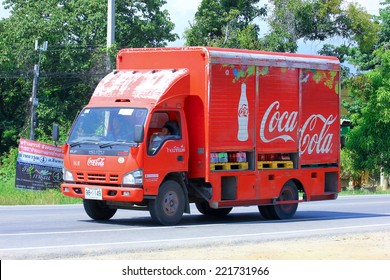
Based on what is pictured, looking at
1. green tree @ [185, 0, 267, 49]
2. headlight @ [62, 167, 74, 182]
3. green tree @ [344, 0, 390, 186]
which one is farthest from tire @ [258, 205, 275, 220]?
green tree @ [185, 0, 267, 49]

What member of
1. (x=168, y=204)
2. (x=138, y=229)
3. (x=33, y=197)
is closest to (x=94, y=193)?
(x=138, y=229)

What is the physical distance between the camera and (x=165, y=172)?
18000 millimetres

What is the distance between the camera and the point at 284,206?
2098 cm

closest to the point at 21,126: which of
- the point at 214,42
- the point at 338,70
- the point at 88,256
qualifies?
the point at 214,42

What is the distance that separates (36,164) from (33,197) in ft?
8.70

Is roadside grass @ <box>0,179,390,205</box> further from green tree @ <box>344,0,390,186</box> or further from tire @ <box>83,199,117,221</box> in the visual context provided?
green tree @ <box>344,0,390,186</box>

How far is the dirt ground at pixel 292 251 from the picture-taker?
13320mm

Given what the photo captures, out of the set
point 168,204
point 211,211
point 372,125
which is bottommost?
point 211,211

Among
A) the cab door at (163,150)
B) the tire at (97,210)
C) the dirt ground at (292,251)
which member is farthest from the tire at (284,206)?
the dirt ground at (292,251)

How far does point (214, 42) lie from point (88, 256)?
1585 inches

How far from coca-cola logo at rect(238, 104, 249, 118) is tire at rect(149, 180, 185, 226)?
2113 mm

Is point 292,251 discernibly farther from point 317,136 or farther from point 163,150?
point 317,136

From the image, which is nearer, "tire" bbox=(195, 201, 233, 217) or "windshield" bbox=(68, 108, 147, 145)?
"windshield" bbox=(68, 108, 147, 145)

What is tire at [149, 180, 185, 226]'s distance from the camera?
59.0ft
